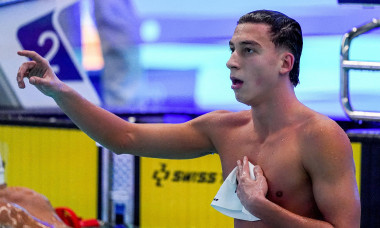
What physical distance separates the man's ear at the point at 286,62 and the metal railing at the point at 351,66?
1.10 m

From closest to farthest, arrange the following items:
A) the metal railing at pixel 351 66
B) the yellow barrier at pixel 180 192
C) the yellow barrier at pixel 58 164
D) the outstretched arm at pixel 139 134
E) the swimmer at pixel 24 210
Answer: the outstretched arm at pixel 139 134
the swimmer at pixel 24 210
the metal railing at pixel 351 66
the yellow barrier at pixel 180 192
the yellow barrier at pixel 58 164

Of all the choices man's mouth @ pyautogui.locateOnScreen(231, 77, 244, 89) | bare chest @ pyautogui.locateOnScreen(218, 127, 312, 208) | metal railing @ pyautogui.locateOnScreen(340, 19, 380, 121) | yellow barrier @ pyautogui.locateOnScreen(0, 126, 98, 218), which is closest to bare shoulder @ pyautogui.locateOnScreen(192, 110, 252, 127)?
bare chest @ pyautogui.locateOnScreen(218, 127, 312, 208)

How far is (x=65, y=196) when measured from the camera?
13.0 ft

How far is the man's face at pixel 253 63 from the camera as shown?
196 centimetres

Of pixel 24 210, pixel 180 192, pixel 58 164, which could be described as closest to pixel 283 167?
pixel 24 210

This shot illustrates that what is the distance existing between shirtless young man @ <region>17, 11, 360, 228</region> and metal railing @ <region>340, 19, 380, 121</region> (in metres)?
1.00

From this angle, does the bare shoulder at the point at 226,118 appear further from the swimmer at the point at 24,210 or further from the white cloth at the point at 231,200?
the swimmer at the point at 24,210

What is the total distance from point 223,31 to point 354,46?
29.8 inches

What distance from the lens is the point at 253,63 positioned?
1961 millimetres

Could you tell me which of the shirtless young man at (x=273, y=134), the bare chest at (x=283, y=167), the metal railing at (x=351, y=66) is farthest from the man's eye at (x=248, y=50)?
the metal railing at (x=351, y=66)

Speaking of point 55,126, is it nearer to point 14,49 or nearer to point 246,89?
point 14,49

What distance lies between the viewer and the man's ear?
1.99 m

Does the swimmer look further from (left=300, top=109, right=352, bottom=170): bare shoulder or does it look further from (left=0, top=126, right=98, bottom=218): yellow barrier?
(left=0, top=126, right=98, bottom=218): yellow barrier

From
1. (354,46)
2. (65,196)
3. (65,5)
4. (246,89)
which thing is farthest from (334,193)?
(65,5)
